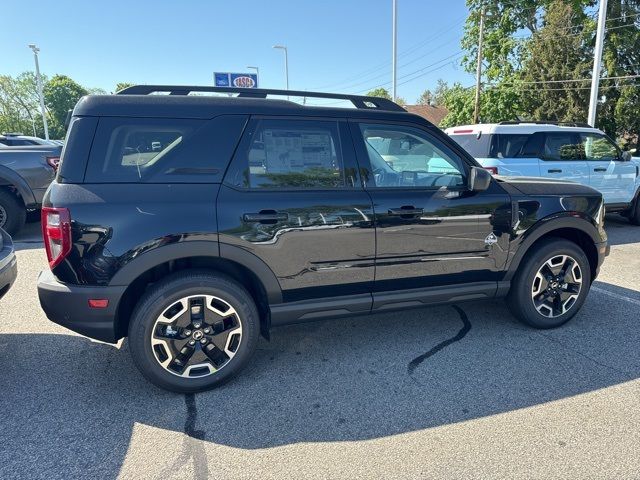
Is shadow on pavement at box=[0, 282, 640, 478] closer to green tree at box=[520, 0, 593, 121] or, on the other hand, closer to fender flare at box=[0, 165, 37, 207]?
fender flare at box=[0, 165, 37, 207]

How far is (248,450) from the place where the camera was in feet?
7.77

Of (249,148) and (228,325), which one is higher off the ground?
(249,148)

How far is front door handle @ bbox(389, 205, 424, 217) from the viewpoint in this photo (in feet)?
10.2

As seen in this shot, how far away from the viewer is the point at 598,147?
752 centimetres

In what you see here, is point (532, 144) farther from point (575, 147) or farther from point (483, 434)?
point (483, 434)

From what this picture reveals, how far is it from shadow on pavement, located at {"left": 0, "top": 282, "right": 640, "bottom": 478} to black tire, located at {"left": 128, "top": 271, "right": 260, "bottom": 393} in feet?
0.38

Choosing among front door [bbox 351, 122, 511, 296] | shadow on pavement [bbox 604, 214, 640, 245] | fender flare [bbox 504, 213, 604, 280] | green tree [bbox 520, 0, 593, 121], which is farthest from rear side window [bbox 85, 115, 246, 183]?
green tree [bbox 520, 0, 593, 121]

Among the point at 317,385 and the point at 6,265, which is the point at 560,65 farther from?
the point at 6,265

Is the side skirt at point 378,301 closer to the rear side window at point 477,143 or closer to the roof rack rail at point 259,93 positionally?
the roof rack rail at point 259,93

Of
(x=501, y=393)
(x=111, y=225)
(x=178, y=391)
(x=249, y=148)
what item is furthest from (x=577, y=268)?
(x=111, y=225)

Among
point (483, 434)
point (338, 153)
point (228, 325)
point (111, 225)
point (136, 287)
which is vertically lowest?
point (483, 434)

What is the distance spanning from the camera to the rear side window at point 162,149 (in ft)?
8.61

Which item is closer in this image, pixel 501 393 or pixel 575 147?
pixel 501 393

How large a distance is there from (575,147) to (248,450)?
7.36 m
